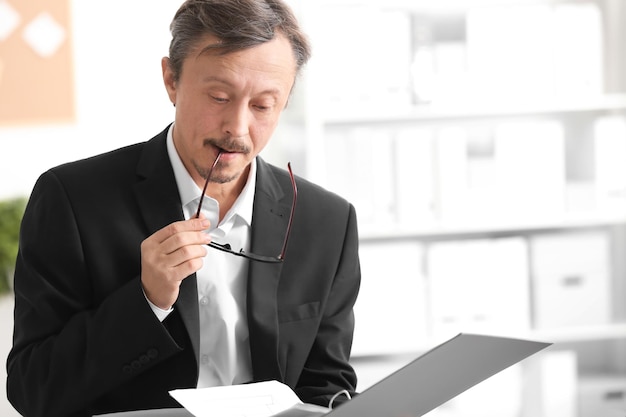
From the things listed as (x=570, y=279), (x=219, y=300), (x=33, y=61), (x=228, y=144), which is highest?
(x=33, y=61)

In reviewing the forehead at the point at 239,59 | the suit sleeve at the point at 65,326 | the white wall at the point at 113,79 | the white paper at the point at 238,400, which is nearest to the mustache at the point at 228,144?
the forehead at the point at 239,59

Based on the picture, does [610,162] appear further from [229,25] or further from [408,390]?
[408,390]

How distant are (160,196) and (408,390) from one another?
1.97 ft

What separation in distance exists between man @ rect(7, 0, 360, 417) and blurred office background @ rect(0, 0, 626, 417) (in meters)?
1.59

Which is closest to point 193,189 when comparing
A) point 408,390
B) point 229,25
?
point 229,25

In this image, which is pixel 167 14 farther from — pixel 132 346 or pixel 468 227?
pixel 132 346

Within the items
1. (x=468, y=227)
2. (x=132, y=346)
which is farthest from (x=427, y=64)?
(x=132, y=346)

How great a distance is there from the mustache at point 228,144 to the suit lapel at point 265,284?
172 millimetres

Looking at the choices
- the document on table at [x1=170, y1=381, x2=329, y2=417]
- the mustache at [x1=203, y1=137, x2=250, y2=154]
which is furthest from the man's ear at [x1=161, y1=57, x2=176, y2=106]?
the document on table at [x1=170, y1=381, x2=329, y2=417]

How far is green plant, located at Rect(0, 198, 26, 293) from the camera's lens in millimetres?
3090

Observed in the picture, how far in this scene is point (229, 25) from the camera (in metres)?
1.35

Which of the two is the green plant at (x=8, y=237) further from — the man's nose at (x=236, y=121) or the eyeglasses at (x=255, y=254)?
the man's nose at (x=236, y=121)

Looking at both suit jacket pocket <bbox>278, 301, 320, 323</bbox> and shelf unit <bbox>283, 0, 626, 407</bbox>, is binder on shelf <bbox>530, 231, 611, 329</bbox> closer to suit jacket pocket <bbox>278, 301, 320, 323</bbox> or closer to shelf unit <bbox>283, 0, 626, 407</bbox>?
shelf unit <bbox>283, 0, 626, 407</bbox>

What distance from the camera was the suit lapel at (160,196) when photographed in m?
1.40
